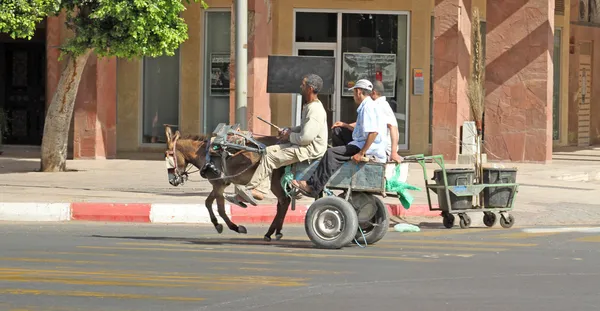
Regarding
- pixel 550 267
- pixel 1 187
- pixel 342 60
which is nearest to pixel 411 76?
pixel 342 60

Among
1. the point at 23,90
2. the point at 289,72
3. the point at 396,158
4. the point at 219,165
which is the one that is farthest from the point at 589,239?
the point at 23,90

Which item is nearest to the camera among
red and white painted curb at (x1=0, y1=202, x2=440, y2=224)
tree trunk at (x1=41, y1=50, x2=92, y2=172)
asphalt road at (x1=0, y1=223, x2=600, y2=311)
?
asphalt road at (x1=0, y1=223, x2=600, y2=311)

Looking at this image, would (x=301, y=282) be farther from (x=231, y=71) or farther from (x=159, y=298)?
(x=231, y=71)

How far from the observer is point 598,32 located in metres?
36.1

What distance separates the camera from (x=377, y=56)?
28000 millimetres

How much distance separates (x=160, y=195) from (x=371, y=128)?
21.3 feet

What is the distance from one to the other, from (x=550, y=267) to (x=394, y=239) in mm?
3041

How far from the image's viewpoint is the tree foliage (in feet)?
66.5

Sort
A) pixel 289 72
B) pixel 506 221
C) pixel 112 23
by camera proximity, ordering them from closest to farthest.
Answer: pixel 506 221 < pixel 289 72 < pixel 112 23

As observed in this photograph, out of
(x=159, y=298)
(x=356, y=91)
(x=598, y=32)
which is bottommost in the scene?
(x=159, y=298)

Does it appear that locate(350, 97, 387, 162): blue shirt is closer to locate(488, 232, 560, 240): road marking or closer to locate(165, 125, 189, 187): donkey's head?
locate(165, 125, 189, 187): donkey's head

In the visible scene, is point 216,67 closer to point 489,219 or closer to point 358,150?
point 489,219

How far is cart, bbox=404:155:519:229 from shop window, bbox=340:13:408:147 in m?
11.9

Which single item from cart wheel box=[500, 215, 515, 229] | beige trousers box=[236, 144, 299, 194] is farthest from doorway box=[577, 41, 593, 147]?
beige trousers box=[236, 144, 299, 194]
